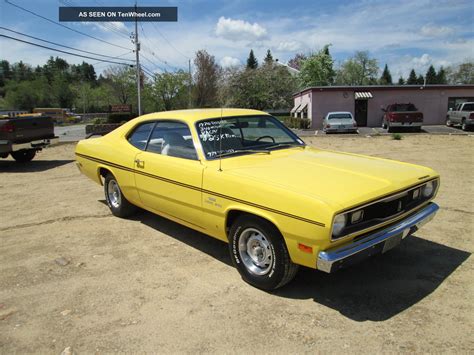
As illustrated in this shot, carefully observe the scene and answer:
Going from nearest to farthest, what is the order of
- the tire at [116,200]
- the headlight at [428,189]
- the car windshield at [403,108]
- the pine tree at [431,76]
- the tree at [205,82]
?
the headlight at [428,189] < the tire at [116,200] < the car windshield at [403,108] < the tree at [205,82] < the pine tree at [431,76]

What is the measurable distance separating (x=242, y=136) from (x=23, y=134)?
8732 millimetres

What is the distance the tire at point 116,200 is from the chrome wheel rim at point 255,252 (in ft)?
8.48

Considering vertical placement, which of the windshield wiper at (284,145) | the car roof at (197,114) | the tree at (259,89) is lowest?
the windshield wiper at (284,145)

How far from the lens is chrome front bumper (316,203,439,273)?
2965 millimetres

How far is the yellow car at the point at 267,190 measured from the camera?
3043 millimetres

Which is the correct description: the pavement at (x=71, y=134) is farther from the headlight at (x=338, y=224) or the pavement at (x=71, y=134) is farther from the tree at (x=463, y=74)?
the tree at (x=463, y=74)

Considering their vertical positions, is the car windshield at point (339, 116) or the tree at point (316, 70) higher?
the tree at point (316, 70)

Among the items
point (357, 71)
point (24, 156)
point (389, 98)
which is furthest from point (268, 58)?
point (24, 156)

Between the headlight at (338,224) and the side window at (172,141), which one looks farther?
the side window at (172,141)

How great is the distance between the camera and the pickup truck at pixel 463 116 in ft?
78.1

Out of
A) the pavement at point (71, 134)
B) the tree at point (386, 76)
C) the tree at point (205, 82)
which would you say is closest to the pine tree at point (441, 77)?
→ the tree at point (386, 76)

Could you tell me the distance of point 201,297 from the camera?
3506 millimetres

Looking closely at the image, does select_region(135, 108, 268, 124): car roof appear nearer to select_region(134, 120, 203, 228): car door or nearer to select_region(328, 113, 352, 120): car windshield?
select_region(134, 120, 203, 228): car door

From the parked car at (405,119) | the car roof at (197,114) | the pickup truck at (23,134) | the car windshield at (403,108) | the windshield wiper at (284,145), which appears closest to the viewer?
the car roof at (197,114)
